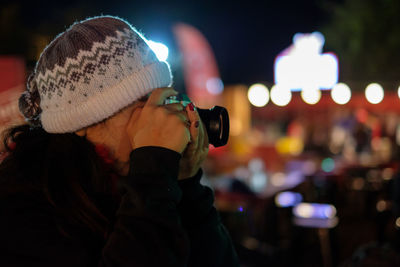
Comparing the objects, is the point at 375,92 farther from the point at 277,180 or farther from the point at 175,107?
the point at 175,107

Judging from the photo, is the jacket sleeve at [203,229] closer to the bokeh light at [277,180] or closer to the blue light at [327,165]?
the bokeh light at [277,180]

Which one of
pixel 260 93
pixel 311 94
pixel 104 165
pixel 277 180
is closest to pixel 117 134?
pixel 104 165

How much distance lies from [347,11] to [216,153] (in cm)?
498

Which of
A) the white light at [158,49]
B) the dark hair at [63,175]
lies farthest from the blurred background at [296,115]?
the white light at [158,49]

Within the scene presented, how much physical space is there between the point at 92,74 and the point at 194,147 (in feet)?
0.99

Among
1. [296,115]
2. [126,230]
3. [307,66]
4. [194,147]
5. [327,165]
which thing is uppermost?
[307,66]

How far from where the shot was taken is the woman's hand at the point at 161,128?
89 centimetres

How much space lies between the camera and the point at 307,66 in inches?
401

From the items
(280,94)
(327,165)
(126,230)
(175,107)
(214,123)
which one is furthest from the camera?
(280,94)

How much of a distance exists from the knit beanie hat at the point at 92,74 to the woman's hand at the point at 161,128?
106 mm

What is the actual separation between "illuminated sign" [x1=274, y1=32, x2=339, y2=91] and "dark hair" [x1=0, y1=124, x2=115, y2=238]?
9.64 m

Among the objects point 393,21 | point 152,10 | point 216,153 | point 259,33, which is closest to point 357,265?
point 216,153

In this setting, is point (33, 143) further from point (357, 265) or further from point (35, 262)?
point (357, 265)

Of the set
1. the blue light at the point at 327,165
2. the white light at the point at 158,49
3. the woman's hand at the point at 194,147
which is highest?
the white light at the point at 158,49
